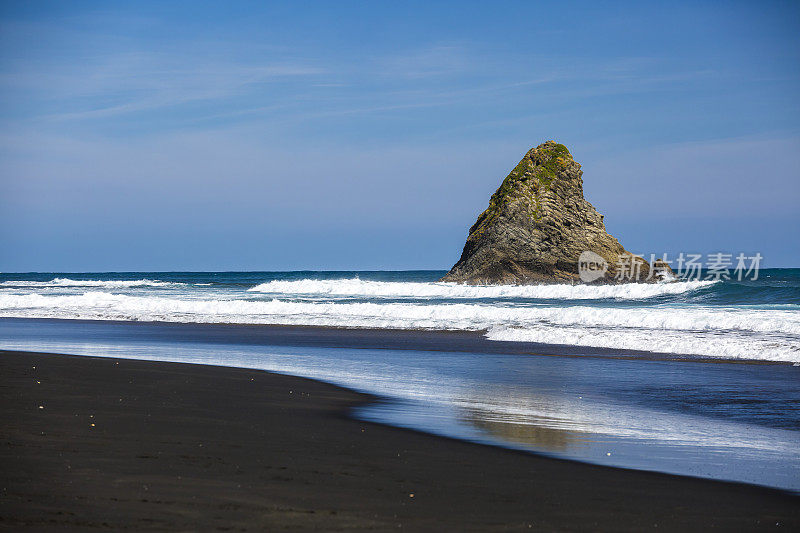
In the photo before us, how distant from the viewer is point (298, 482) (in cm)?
482

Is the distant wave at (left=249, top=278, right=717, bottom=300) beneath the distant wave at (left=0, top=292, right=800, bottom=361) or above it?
above

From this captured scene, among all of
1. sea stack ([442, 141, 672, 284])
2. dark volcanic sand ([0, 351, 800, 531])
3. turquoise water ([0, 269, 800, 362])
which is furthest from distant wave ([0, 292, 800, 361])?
sea stack ([442, 141, 672, 284])

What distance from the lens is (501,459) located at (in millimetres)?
5949

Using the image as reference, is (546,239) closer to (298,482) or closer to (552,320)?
(552,320)

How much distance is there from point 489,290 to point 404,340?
2808 cm

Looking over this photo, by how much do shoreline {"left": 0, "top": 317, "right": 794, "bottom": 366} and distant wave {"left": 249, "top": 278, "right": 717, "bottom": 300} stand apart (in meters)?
19.9

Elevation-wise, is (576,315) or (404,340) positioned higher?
(576,315)

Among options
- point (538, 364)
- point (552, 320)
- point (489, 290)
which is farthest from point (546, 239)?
point (538, 364)

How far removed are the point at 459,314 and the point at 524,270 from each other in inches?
1134

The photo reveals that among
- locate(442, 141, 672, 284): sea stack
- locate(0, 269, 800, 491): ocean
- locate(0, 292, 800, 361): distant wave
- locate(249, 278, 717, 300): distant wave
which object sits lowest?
locate(0, 269, 800, 491): ocean

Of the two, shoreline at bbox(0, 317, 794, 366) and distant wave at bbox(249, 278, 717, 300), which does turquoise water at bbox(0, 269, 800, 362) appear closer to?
distant wave at bbox(249, 278, 717, 300)

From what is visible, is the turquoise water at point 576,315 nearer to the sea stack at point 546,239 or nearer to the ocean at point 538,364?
the ocean at point 538,364

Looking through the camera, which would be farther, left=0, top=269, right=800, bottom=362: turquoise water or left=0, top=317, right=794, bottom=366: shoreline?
left=0, top=269, right=800, bottom=362: turquoise water

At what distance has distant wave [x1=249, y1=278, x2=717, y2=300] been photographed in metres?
42.0
